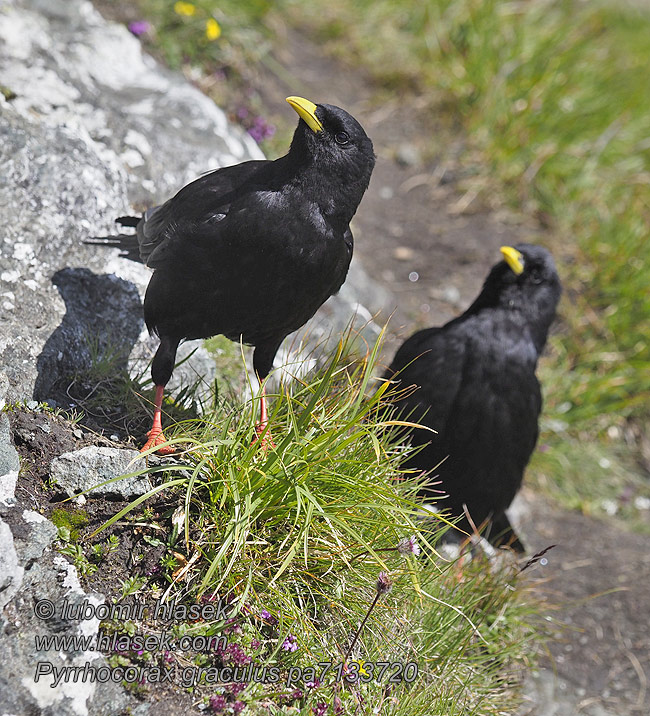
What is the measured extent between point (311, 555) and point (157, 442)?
718 millimetres

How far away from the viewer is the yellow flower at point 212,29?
5.99 metres

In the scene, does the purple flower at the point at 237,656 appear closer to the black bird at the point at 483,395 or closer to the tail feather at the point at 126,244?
the black bird at the point at 483,395

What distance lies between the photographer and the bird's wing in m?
2.95

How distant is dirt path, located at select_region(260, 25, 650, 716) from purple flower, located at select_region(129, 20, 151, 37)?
1.16m

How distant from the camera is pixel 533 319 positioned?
4254 mm

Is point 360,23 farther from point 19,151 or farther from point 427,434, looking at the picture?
point 427,434

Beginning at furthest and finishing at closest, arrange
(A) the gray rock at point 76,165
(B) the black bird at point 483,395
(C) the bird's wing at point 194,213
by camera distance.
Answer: (B) the black bird at point 483,395, (A) the gray rock at point 76,165, (C) the bird's wing at point 194,213

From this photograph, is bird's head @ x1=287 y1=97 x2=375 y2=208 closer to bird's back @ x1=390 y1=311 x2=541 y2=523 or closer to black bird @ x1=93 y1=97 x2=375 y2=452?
black bird @ x1=93 y1=97 x2=375 y2=452

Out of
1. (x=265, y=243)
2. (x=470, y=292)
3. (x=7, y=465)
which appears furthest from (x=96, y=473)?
(x=470, y=292)

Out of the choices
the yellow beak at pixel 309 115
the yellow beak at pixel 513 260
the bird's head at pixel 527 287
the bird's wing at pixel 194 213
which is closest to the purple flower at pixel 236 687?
the bird's wing at pixel 194 213

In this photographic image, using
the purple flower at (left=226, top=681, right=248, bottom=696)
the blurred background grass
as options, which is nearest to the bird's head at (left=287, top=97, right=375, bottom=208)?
the purple flower at (left=226, top=681, right=248, bottom=696)

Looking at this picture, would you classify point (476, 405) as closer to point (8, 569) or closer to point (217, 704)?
point (217, 704)

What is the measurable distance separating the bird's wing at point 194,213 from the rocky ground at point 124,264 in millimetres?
613

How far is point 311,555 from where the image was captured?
279 centimetres
